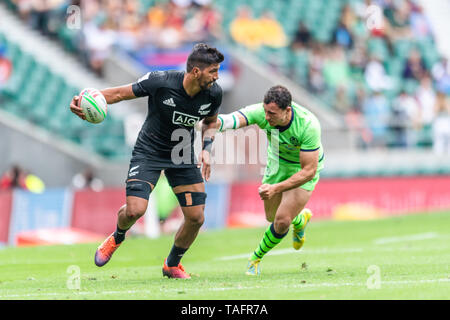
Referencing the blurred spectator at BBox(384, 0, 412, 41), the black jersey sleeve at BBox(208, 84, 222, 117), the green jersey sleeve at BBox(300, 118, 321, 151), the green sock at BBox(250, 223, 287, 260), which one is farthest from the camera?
the blurred spectator at BBox(384, 0, 412, 41)

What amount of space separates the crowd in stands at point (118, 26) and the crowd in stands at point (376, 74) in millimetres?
1599

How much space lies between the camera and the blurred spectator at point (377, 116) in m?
23.6

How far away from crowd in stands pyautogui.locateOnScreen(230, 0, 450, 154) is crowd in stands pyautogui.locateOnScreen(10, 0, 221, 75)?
5.25ft

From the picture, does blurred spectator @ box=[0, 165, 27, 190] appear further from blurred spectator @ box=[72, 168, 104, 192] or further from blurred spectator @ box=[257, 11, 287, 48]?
blurred spectator @ box=[257, 11, 287, 48]

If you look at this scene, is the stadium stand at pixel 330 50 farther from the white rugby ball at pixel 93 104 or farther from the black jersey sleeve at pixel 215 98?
the white rugby ball at pixel 93 104

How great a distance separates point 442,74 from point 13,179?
14.2 metres

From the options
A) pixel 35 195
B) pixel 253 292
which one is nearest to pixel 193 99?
pixel 253 292

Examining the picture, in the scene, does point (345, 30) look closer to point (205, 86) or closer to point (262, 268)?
point (262, 268)

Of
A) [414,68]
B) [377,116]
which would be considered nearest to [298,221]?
[377,116]

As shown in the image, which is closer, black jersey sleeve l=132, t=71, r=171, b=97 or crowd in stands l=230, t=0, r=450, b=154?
black jersey sleeve l=132, t=71, r=171, b=97

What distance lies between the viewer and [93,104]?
9.39m

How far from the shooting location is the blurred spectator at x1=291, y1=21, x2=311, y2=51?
88.3 ft

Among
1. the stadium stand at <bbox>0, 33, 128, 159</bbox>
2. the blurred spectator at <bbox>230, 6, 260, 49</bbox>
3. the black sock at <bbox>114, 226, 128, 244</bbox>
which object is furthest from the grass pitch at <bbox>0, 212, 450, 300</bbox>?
the blurred spectator at <bbox>230, 6, 260, 49</bbox>

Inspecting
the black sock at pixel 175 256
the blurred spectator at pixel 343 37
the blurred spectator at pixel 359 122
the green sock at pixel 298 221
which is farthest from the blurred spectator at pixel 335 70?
the black sock at pixel 175 256
